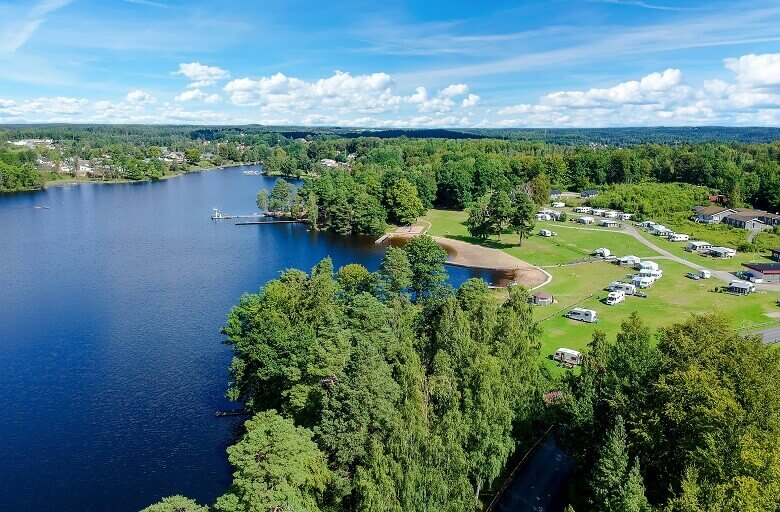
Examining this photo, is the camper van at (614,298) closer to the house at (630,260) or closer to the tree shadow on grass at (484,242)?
the house at (630,260)

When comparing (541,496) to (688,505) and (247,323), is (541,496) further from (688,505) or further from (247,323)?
(247,323)

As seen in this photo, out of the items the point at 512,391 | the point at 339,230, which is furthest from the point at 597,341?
the point at 339,230

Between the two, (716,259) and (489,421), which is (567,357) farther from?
(716,259)

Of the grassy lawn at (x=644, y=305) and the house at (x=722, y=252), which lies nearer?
the grassy lawn at (x=644, y=305)

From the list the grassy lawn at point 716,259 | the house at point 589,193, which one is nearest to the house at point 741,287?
the grassy lawn at point 716,259

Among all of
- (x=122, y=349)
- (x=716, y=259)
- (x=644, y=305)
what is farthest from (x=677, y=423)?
(x=716, y=259)
